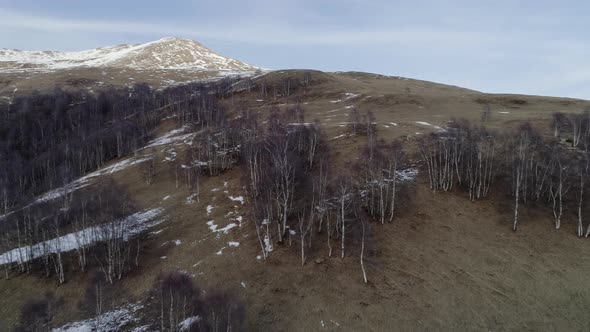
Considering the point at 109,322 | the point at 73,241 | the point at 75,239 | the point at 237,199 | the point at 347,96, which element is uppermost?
the point at 347,96

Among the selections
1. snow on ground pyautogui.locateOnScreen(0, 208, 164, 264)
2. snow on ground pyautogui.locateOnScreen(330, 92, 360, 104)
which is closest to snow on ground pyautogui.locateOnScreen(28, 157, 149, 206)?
snow on ground pyautogui.locateOnScreen(0, 208, 164, 264)

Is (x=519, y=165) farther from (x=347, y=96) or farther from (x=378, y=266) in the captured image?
(x=347, y=96)

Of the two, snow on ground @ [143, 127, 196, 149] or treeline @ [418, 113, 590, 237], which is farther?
snow on ground @ [143, 127, 196, 149]

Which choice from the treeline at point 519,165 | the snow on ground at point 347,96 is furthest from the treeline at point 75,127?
the treeline at point 519,165

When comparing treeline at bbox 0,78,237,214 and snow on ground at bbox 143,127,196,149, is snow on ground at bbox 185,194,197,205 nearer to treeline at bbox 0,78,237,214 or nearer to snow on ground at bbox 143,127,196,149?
treeline at bbox 0,78,237,214

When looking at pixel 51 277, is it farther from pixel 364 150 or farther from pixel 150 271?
pixel 364 150

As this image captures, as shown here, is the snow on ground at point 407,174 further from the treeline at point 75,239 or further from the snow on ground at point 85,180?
the snow on ground at point 85,180

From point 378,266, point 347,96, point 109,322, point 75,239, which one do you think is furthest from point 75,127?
point 378,266
